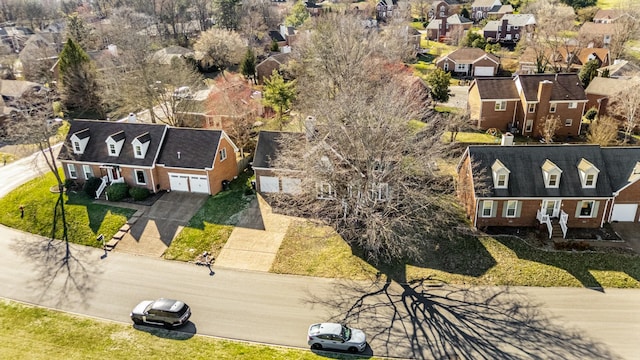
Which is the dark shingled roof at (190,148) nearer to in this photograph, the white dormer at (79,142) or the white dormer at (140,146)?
the white dormer at (140,146)

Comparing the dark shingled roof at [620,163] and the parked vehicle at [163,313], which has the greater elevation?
the dark shingled roof at [620,163]

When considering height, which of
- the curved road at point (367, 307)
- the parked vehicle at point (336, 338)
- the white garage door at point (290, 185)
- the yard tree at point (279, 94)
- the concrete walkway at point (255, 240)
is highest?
the yard tree at point (279, 94)

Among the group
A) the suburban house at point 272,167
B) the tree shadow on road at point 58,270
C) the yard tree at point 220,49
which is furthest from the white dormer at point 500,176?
the yard tree at point 220,49

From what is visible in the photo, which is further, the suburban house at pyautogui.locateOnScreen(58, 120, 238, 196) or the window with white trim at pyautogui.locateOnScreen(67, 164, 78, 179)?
the window with white trim at pyautogui.locateOnScreen(67, 164, 78, 179)

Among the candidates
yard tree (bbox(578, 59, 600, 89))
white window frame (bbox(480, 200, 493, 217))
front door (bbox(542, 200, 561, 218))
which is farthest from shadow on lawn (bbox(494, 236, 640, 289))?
yard tree (bbox(578, 59, 600, 89))

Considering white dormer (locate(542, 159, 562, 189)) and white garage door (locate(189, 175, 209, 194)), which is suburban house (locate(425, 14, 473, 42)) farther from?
white garage door (locate(189, 175, 209, 194))

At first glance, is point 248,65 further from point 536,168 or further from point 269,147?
point 536,168

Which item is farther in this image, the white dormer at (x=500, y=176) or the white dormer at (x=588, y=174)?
the white dormer at (x=500, y=176)
